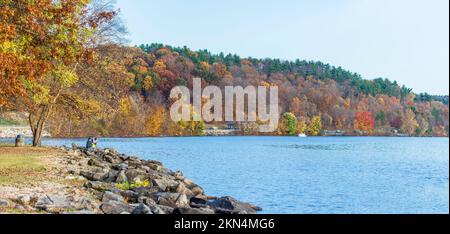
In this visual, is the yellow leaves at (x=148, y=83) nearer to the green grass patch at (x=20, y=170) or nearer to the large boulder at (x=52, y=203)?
the green grass patch at (x=20, y=170)

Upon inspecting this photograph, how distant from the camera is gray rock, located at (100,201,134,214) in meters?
12.1

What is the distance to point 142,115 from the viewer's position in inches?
4449

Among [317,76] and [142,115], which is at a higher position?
Answer: [317,76]

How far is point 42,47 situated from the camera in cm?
2422

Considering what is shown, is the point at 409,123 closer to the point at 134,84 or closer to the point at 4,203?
the point at 134,84

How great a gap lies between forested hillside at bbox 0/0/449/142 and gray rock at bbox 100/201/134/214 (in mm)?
6263

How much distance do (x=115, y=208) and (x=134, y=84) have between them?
196 feet

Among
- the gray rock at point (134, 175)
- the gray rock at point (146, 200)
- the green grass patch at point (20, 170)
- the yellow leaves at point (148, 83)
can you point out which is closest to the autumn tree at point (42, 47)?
the green grass patch at point (20, 170)

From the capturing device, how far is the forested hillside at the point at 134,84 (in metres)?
21.5

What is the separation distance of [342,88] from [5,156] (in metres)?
140

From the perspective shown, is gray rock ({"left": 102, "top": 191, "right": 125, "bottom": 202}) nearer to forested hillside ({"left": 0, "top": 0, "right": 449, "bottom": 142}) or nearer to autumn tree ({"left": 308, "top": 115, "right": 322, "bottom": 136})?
forested hillside ({"left": 0, "top": 0, "right": 449, "bottom": 142})

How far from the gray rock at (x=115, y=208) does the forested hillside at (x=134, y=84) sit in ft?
20.5

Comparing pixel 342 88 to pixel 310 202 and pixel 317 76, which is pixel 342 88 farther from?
pixel 310 202
